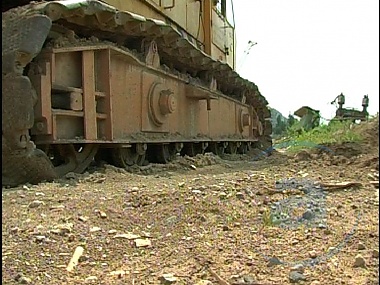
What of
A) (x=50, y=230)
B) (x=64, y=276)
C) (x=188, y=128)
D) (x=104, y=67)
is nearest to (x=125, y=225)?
(x=50, y=230)

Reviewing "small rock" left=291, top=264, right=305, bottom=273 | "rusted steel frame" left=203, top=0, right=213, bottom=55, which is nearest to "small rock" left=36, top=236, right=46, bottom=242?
"small rock" left=291, top=264, right=305, bottom=273

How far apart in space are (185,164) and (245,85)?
3.60 metres

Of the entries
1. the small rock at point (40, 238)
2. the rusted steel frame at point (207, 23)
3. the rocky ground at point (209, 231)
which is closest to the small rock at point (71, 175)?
the rocky ground at point (209, 231)

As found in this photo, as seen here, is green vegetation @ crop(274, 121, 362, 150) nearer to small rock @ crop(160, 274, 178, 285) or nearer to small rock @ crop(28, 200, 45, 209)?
small rock @ crop(160, 274, 178, 285)

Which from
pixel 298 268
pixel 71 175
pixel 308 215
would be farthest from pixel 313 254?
pixel 71 175

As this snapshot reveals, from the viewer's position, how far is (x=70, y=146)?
3.45 meters

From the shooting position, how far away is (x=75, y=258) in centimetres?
155

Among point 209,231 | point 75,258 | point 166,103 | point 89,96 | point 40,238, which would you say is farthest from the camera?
point 166,103

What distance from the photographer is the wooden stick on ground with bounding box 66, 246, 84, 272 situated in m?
1.49

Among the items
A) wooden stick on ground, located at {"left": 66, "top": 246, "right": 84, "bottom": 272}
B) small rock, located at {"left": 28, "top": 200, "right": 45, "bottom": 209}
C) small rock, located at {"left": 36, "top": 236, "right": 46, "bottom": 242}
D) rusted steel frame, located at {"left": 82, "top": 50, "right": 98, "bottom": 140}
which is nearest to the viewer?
wooden stick on ground, located at {"left": 66, "top": 246, "right": 84, "bottom": 272}

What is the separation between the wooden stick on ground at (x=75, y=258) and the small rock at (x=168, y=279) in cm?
27

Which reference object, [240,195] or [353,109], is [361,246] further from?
[240,195]

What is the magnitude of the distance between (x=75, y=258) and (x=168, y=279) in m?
0.33

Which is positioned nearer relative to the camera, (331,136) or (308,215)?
(308,215)
